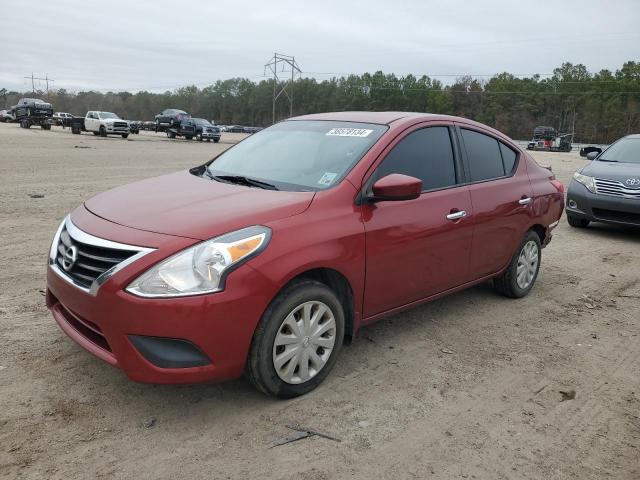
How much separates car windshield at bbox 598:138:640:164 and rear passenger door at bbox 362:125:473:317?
6.19 m

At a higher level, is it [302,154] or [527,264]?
[302,154]

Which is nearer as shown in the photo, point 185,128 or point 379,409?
point 379,409

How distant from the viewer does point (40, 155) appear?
18.5 meters

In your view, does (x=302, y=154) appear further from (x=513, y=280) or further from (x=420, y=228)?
(x=513, y=280)

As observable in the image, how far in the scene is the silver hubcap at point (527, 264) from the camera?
522 cm

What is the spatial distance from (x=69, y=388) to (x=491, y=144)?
3.89 meters

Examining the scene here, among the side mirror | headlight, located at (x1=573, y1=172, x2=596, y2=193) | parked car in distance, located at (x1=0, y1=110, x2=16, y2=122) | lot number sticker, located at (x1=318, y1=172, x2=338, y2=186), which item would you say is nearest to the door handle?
the side mirror

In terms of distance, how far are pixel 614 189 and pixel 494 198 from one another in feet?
15.7

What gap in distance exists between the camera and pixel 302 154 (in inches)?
157

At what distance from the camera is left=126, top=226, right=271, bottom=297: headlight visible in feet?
8.93

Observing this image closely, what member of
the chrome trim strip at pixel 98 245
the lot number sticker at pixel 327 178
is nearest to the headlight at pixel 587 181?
the lot number sticker at pixel 327 178

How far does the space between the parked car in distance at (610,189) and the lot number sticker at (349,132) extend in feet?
19.5

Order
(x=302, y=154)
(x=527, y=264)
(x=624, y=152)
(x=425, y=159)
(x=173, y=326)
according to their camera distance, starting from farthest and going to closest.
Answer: (x=624, y=152) < (x=527, y=264) < (x=425, y=159) < (x=302, y=154) < (x=173, y=326)

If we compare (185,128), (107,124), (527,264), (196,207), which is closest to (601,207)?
(527,264)
